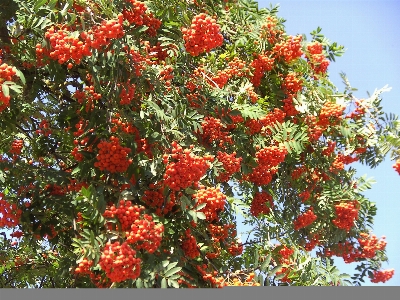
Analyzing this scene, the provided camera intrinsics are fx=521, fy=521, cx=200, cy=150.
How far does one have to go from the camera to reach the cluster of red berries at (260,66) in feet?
17.3

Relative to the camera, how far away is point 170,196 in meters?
3.50

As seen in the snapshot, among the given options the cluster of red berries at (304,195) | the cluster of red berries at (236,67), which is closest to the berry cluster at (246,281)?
the cluster of red berries at (236,67)

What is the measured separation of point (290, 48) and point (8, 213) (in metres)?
3.13

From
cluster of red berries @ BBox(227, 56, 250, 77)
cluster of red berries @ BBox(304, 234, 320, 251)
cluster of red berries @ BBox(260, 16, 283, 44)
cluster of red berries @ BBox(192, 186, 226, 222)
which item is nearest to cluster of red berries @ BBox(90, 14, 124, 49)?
cluster of red berries @ BBox(192, 186, 226, 222)

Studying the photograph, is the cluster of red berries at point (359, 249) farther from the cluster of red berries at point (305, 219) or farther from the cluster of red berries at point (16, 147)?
the cluster of red berries at point (16, 147)

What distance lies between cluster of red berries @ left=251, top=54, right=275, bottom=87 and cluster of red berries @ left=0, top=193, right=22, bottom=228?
2701mm

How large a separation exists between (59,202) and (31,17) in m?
1.39

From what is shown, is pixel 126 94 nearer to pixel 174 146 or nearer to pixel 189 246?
pixel 174 146

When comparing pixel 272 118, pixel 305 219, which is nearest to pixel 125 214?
pixel 272 118

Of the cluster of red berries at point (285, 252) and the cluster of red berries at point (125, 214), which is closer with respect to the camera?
the cluster of red berries at point (125, 214)

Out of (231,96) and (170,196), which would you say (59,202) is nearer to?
(170,196)

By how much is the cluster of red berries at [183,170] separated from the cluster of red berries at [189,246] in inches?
24.8

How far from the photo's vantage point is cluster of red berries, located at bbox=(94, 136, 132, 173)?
3.42 m

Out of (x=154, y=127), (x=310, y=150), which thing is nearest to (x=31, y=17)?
(x=154, y=127)
